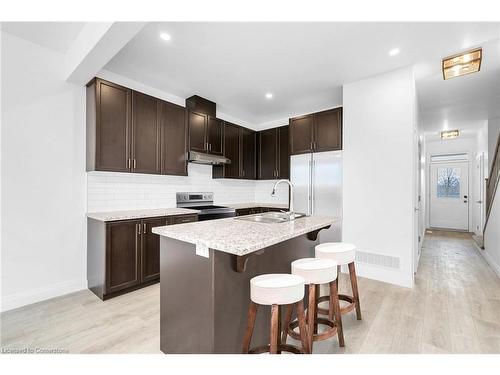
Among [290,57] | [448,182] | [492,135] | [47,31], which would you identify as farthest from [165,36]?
[448,182]

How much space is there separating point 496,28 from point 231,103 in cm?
335

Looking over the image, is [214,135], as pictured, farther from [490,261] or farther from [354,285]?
[490,261]

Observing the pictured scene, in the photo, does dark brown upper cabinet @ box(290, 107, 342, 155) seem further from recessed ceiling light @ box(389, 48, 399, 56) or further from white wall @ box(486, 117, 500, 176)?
white wall @ box(486, 117, 500, 176)

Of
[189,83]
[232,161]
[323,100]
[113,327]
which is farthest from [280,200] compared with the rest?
[113,327]

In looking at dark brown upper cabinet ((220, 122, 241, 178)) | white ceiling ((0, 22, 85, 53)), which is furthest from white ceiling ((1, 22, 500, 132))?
dark brown upper cabinet ((220, 122, 241, 178))

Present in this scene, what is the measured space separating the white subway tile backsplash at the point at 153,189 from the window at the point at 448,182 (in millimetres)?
5437

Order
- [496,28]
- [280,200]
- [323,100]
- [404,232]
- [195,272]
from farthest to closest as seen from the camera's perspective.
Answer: [280,200]
[323,100]
[404,232]
[496,28]
[195,272]

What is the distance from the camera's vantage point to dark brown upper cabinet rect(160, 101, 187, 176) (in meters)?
3.29

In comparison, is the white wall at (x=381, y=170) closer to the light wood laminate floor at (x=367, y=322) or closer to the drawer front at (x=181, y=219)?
the light wood laminate floor at (x=367, y=322)
